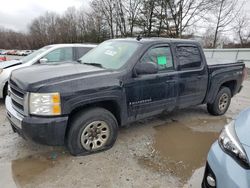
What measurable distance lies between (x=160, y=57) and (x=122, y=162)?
6.50 feet

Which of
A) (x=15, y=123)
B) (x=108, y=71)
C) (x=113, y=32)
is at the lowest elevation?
(x=15, y=123)

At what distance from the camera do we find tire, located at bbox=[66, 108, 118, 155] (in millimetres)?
3178

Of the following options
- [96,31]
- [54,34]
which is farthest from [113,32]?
[54,34]

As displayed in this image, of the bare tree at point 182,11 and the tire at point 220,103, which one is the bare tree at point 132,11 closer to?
the bare tree at point 182,11

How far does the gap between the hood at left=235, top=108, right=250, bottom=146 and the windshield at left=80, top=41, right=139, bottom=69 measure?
6.42 ft

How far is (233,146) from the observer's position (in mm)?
1934

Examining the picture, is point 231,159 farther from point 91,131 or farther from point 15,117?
point 15,117

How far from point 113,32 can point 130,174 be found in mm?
36963

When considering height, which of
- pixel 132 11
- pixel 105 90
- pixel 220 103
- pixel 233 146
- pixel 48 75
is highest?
pixel 132 11

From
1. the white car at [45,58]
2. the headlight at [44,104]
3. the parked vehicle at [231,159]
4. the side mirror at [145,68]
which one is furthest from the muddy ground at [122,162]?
the white car at [45,58]

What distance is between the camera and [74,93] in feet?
9.80

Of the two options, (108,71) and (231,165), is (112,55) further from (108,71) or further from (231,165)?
(231,165)

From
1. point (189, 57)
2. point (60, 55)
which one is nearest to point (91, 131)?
point (189, 57)

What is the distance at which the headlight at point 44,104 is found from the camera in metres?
2.84
